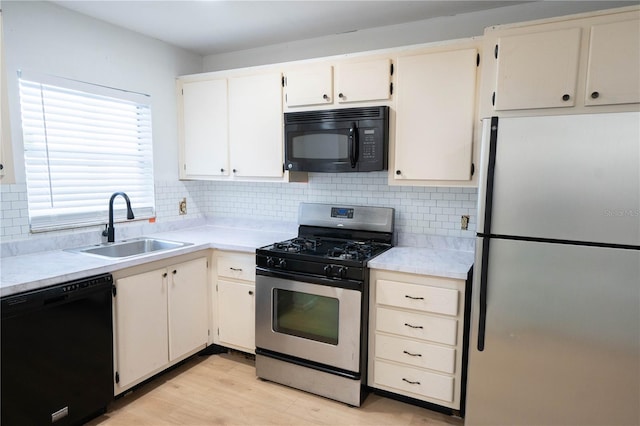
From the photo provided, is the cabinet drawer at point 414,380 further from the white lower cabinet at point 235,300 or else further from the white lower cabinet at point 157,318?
the white lower cabinet at point 157,318

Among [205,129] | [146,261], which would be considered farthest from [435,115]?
[146,261]

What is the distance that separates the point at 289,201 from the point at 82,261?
5.27 ft

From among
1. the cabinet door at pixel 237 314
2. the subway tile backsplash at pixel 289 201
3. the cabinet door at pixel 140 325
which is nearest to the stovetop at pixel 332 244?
the subway tile backsplash at pixel 289 201

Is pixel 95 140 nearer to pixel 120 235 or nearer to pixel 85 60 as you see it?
pixel 85 60

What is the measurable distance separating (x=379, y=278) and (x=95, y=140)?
2.26m

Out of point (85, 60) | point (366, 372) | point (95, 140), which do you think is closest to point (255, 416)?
point (366, 372)

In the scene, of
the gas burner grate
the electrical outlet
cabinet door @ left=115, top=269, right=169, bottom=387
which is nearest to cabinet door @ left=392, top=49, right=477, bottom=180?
the electrical outlet

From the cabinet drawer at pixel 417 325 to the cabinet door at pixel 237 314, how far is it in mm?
1001

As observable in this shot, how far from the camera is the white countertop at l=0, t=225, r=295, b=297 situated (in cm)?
190

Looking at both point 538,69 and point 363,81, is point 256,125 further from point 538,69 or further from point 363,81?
point 538,69

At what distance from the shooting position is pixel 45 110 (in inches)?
97.6

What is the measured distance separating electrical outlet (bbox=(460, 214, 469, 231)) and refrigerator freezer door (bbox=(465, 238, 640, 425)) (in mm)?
731

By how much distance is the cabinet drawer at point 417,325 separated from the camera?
2.21 meters

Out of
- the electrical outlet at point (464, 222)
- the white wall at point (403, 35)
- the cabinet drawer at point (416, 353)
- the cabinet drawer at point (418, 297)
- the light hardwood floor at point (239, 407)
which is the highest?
the white wall at point (403, 35)
